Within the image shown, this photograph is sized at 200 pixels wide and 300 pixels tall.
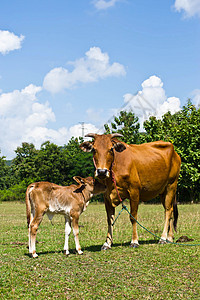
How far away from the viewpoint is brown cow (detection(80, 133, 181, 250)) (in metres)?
9.18

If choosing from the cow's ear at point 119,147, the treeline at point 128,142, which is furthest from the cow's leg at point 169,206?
the treeline at point 128,142

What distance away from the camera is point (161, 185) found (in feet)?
36.9

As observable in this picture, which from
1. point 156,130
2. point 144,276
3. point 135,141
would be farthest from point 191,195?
point 144,276

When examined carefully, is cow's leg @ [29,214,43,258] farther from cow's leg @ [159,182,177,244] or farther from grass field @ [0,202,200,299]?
cow's leg @ [159,182,177,244]

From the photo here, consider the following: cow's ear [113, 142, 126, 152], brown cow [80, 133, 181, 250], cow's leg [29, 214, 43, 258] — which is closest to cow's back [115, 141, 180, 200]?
brown cow [80, 133, 181, 250]

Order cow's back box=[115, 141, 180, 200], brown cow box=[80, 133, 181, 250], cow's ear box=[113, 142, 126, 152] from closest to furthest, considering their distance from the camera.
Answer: brown cow box=[80, 133, 181, 250], cow's ear box=[113, 142, 126, 152], cow's back box=[115, 141, 180, 200]

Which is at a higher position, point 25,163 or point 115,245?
point 25,163

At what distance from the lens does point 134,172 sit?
403 inches

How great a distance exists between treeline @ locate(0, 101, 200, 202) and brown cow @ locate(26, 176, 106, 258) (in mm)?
27773

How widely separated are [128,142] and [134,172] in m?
38.6

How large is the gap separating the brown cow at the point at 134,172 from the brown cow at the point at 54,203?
0.76m

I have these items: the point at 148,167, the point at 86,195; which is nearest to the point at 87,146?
the point at 86,195

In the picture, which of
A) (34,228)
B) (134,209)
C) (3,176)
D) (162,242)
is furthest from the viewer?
(3,176)

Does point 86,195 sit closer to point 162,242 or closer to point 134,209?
point 134,209
